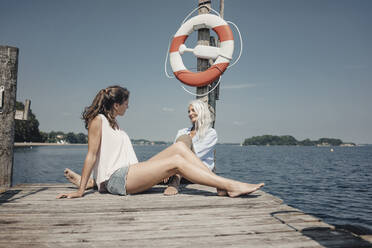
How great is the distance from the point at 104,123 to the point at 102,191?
0.69 metres

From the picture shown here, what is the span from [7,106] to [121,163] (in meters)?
1.47

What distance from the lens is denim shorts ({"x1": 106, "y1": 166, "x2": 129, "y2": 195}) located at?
227 cm

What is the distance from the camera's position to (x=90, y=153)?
7.18ft

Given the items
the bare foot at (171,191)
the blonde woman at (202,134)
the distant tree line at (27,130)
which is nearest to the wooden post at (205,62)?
the blonde woman at (202,134)

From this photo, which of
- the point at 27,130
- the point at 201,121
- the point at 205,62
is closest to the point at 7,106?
the point at 201,121

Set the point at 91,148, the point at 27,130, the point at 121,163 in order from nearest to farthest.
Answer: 1. the point at 91,148
2. the point at 121,163
3. the point at 27,130

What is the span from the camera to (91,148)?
2.21 m

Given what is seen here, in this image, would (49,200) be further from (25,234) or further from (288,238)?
(288,238)

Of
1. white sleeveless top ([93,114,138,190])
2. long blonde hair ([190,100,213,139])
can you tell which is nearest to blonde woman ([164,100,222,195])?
long blonde hair ([190,100,213,139])

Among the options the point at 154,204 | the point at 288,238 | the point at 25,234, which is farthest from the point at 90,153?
the point at 288,238

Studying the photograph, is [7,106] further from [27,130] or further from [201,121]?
[27,130]

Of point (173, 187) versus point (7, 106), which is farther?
point (7, 106)

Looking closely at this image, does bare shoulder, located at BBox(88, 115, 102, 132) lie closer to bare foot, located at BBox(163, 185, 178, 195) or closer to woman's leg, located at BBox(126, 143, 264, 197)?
woman's leg, located at BBox(126, 143, 264, 197)

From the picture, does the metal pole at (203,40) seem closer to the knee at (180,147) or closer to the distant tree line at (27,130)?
the knee at (180,147)
